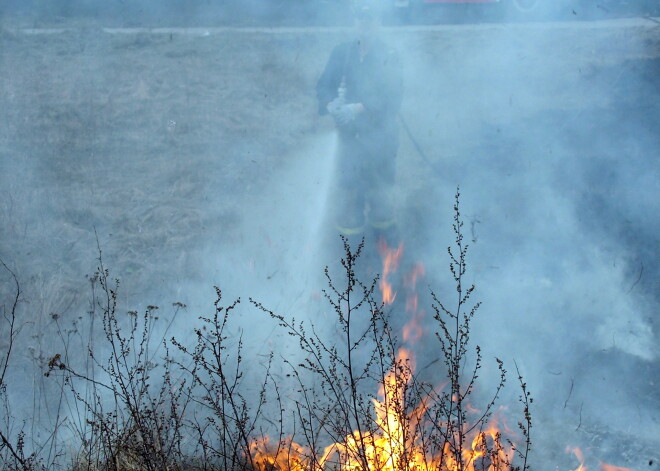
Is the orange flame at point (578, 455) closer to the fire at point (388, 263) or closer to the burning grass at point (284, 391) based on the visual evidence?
the burning grass at point (284, 391)

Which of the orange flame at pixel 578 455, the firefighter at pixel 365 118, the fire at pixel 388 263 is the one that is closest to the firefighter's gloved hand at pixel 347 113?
the firefighter at pixel 365 118

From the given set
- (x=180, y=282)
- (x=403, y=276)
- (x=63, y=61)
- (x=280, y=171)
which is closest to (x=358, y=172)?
(x=403, y=276)

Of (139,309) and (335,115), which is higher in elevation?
(335,115)

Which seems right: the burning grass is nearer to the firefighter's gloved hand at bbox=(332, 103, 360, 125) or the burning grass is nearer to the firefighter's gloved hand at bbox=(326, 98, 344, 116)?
the firefighter's gloved hand at bbox=(332, 103, 360, 125)

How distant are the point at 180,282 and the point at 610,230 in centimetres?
455

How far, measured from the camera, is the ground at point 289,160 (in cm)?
568

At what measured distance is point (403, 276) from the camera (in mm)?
5582

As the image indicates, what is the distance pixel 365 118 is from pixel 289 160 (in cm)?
195

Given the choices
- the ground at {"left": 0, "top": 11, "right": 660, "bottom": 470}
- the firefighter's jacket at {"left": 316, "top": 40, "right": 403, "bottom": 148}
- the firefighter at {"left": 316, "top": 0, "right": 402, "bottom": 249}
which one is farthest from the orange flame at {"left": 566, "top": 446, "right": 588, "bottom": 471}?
the firefighter's jacket at {"left": 316, "top": 40, "right": 403, "bottom": 148}

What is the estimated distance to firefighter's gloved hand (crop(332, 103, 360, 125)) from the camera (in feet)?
17.9

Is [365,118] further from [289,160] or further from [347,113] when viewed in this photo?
[289,160]

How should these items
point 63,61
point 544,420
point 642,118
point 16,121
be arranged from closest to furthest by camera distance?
point 544,420 < point 642,118 < point 16,121 < point 63,61

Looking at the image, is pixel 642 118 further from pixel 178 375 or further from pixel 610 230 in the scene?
pixel 178 375

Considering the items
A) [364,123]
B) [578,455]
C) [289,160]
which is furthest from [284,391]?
[289,160]
